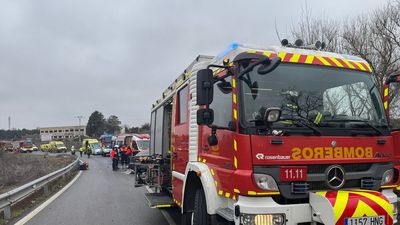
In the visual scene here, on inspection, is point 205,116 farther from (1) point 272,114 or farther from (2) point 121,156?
(2) point 121,156


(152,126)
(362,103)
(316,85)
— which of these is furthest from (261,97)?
(152,126)

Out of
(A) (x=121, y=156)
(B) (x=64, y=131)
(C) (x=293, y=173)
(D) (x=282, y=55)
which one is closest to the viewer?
(C) (x=293, y=173)

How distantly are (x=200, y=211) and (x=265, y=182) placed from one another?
1586 millimetres

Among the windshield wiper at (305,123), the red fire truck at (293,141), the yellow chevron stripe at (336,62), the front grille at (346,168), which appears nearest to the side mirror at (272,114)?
the red fire truck at (293,141)

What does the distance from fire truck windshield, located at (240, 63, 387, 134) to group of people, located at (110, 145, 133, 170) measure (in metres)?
23.2

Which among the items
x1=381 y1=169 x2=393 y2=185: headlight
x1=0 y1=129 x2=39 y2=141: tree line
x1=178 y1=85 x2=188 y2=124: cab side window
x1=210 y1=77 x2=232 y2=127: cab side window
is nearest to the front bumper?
x1=381 y1=169 x2=393 y2=185: headlight

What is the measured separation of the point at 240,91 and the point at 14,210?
829 cm

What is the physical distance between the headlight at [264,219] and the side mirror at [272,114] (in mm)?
978

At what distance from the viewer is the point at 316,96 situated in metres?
5.06

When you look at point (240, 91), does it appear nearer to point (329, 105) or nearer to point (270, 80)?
point (270, 80)

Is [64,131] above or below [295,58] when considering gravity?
above

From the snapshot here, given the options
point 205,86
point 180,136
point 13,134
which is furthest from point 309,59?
point 13,134

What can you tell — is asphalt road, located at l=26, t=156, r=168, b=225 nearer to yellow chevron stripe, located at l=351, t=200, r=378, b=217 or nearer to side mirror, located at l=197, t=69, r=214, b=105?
side mirror, located at l=197, t=69, r=214, b=105

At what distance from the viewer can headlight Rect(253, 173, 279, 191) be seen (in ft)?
14.9
